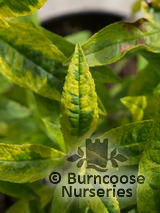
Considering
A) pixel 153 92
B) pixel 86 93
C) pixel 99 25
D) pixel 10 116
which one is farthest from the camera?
pixel 99 25

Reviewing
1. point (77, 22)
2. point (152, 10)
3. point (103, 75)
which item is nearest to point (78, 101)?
point (103, 75)

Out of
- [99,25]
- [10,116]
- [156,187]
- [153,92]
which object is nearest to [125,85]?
[153,92]

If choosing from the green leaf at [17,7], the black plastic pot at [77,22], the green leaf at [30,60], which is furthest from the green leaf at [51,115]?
the black plastic pot at [77,22]

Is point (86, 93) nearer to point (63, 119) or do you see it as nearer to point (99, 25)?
point (63, 119)

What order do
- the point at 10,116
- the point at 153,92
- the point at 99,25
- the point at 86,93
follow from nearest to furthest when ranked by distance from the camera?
the point at 86,93 < the point at 153,92 < the point at 10,116 < the point at 99,25

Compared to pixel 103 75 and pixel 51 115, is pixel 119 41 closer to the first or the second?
pixel 103 75
